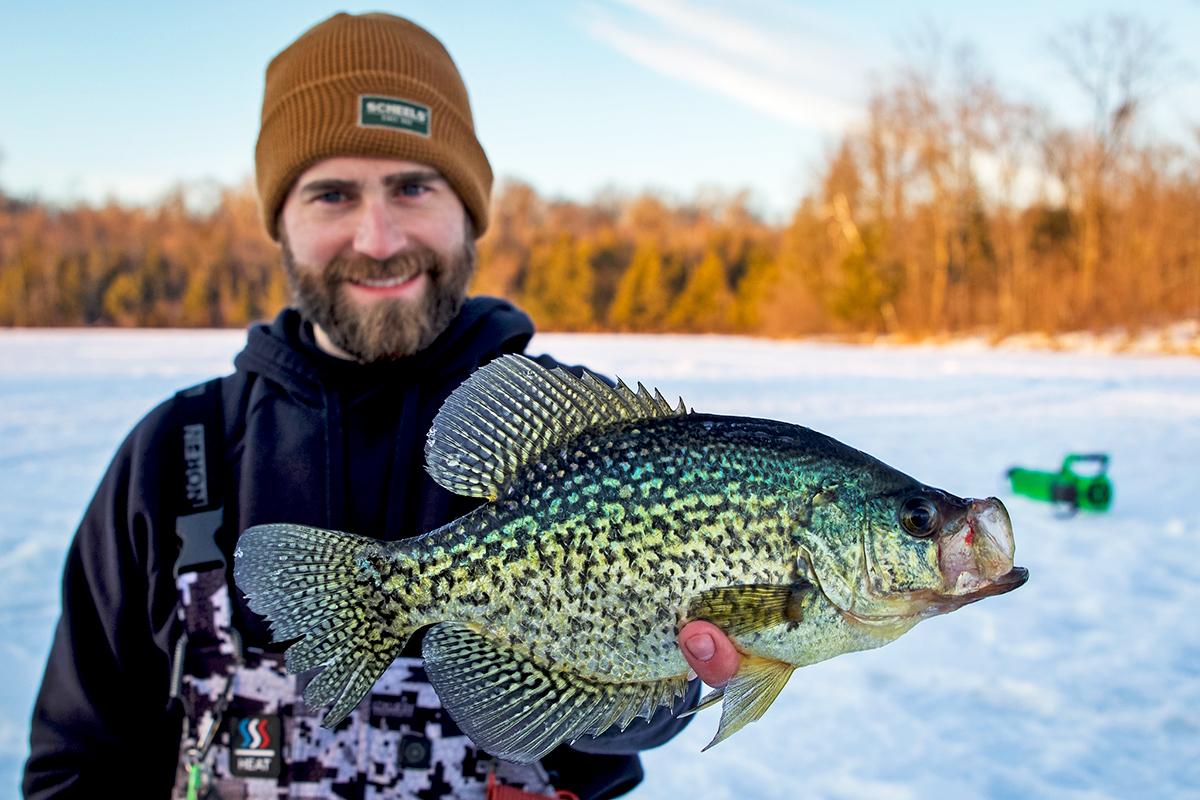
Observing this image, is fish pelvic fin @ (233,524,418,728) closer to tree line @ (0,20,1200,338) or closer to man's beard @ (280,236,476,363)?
man's beard @ (280,236,476,363)

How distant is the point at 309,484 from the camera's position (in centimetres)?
197

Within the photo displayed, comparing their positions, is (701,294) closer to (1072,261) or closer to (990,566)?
(1072,261)

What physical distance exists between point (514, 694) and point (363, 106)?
1720 millimetres

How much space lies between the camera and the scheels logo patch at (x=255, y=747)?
6.00ft

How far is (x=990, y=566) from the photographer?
45.9 inches

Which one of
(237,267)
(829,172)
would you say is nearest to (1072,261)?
(829,172)

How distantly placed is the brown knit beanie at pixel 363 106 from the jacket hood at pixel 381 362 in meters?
0.46

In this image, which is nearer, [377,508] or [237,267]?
[377,508]

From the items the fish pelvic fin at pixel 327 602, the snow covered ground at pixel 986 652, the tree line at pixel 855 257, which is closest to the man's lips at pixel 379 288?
the fish pelvic fin at pixel 327 602

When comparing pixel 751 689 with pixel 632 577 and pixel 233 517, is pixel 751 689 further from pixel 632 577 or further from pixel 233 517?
pixel 233 517

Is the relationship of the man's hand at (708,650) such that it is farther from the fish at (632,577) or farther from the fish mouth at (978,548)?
the fish mouth at (978,548)

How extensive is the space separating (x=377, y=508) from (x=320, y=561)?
2.56 ft

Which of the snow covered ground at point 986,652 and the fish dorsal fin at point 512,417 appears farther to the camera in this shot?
the snow covered ground at point 986,652

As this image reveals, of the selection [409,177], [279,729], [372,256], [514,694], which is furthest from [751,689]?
[409,177]
